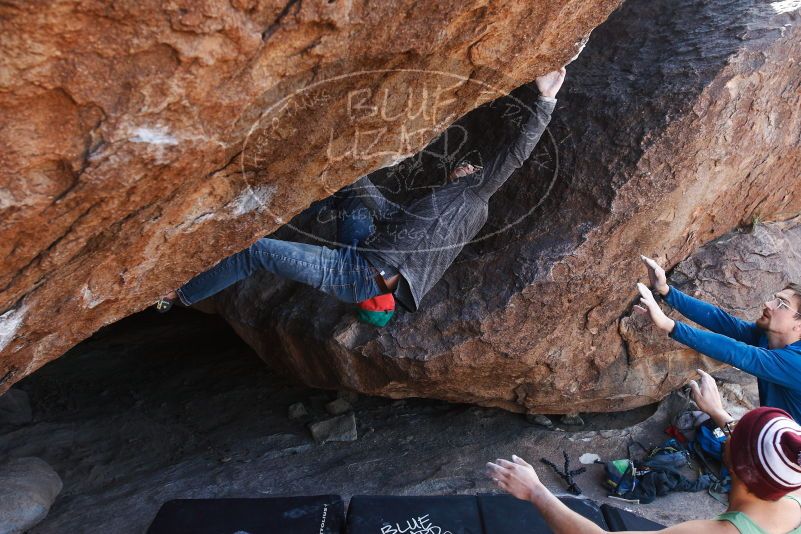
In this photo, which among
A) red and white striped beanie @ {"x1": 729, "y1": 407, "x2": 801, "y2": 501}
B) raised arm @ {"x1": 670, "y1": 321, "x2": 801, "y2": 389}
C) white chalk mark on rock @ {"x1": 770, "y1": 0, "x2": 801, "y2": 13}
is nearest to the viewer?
red and white striped beanie @ {"x1": 729, "y1": 407, "x2": 801, "y2": 501}

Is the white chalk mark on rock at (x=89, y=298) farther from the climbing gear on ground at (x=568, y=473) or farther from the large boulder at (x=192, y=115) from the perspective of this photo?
the climbing gear on ground at (x=568, y=473)

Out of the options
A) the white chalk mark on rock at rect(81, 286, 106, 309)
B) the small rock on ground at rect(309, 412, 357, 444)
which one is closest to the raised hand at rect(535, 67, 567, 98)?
the white chalk mark on rock at rect(81, 286, 106, 309)

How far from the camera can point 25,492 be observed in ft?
11.3

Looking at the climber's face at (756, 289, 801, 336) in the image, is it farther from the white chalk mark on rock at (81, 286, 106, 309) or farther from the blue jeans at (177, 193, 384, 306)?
the white chalk mark on rock at (81, 286, 106, 309)

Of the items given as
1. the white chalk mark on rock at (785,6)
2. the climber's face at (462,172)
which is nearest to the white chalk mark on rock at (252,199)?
the climber's face at (462,172)

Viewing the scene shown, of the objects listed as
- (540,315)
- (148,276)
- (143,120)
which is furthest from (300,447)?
(143,120)

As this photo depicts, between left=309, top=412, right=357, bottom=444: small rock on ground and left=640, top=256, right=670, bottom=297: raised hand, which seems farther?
left=309, top=412, right=357, bottom=444: small rock on ground

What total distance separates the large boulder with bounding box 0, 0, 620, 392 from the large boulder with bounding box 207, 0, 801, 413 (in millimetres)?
985

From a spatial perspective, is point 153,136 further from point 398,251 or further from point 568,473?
point 568,473

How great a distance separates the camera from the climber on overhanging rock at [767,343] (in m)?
2.82

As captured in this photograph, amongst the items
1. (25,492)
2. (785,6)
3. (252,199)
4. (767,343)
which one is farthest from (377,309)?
(785,6)

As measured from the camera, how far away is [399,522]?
116 inches

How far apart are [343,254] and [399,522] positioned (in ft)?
4.23

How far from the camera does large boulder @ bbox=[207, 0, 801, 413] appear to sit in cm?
349
